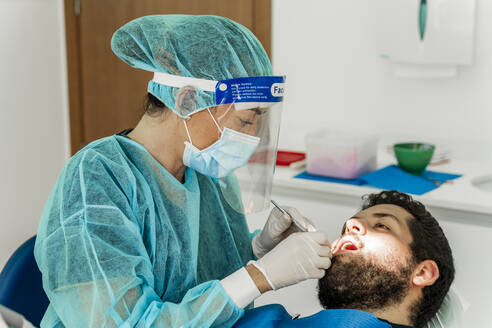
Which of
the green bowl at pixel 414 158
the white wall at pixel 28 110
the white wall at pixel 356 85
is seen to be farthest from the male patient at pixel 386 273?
the white wall at pixel 28 110

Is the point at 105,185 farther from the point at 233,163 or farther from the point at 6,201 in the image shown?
the point at 6,201

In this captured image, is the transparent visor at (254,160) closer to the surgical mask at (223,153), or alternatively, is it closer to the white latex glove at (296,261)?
the surgical mask at (223,153)

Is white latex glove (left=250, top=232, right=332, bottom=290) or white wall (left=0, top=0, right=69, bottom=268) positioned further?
white wall (left=0, top=0, right=69, bottom=268)

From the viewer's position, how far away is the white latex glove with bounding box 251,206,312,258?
1.58 metres

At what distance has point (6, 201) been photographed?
3037mm

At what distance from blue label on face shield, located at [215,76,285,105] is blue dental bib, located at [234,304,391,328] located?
0.50 meters

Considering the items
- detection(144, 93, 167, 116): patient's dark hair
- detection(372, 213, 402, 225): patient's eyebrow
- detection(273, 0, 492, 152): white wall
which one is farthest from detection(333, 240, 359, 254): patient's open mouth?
detection(273, 0, 492, 152): white wall

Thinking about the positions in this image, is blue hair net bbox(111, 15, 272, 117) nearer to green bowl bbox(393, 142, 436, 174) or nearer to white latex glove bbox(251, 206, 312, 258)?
white latex glove bbox(251, 206, 312, 258)

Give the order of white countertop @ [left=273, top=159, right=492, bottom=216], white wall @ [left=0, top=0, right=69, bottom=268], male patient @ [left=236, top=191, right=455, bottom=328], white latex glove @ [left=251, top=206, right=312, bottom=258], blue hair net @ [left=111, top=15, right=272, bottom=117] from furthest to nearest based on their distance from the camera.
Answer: white wall @ [left=0, top=0, right=69, bottom=268]
white countertop @ [left=273, top=159, right=492, bottom=216]
white latex glove @ [left=251, top=206, right=312, bottom=258]
male patient @ [left=236, top=191, right=455, bottom=328]
blue hair net @ [left=111, top=15, right=272, bottom=117]

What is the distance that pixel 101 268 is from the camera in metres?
1.19

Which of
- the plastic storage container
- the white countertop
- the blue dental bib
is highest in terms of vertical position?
the plastic storage container

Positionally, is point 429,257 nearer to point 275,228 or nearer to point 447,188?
point 275,228

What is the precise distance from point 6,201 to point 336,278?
211cm

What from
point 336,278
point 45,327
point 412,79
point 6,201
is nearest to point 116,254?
point 45,327
